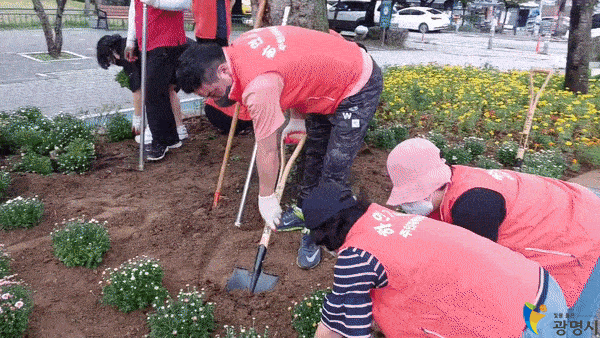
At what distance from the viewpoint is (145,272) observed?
8.67ft

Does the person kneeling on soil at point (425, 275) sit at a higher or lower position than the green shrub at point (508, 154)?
higher

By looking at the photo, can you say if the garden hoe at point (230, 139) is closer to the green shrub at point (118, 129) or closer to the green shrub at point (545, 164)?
the green shrub at point (118, 129)

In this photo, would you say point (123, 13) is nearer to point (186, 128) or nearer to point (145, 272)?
point (186, 128)

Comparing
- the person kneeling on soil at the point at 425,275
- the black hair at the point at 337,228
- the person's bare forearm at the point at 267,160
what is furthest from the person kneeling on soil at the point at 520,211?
the person's bare forearm at the point at 267,160

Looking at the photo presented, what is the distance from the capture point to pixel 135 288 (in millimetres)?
2588

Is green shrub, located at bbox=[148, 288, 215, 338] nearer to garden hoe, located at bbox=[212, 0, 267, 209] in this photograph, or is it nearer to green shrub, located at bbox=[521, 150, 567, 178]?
garden hoe, located at bbox=[212, 0, 267, 209]

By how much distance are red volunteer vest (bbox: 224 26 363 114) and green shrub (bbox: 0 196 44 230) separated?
1.80 meters

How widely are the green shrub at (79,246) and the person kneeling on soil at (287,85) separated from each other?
1098 millimetres

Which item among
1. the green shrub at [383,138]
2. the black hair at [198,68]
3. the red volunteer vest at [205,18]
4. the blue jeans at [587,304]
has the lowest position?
the green shrub at [383,138]

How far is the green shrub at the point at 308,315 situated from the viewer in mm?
2434

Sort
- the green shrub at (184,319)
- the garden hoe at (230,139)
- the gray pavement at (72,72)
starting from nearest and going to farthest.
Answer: the green shrub at (184,319)
the garden hoe at (230,139)
the gray pavement at (72,72)

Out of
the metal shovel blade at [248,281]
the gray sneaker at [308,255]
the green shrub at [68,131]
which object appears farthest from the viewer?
the green shrub at [68,131]

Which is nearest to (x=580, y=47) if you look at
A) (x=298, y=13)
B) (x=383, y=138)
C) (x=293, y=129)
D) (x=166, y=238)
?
(x=383, y=138)

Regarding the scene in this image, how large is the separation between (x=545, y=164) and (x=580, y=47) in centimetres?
409
